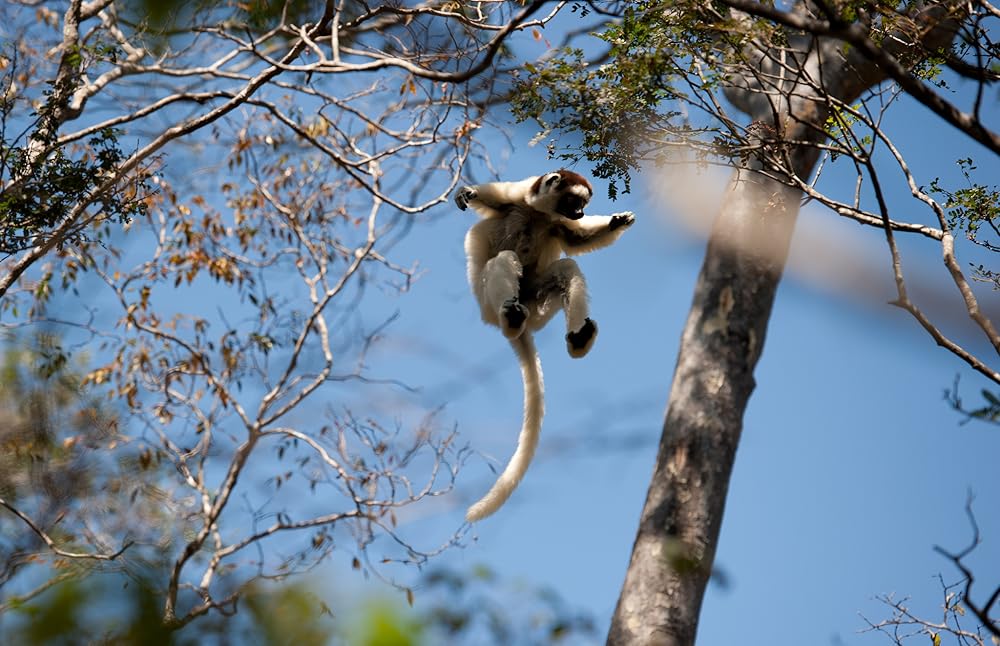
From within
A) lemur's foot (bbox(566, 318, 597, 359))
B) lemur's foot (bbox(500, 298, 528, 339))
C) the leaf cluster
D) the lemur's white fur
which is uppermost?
the lemur's white fur

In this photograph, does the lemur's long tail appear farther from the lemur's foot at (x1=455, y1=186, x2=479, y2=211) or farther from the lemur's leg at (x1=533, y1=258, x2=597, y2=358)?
the lemur's foot at (x1=455, y1=186, x2=479, y2=211)

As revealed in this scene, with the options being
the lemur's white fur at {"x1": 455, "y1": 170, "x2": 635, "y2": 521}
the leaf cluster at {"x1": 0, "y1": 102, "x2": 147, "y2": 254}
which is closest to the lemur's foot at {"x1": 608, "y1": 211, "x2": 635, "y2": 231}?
the lemur's white fur at {"x1": 455, "y1": 170, "x2": 635, "y2": 521}

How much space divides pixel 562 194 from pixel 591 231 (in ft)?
1.44

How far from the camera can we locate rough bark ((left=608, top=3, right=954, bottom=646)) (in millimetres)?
5430

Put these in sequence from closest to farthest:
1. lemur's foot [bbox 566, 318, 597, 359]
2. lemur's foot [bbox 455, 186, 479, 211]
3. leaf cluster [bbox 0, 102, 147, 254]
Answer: leaf cluster [bbox 0, 102, 147, 254] < lemur's foot [bbox 566, 318, 597, 359] < lemur's foot [bbox 455, 186, 479, 211]

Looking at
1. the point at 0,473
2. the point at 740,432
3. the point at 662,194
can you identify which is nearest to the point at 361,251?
the point at 740,432

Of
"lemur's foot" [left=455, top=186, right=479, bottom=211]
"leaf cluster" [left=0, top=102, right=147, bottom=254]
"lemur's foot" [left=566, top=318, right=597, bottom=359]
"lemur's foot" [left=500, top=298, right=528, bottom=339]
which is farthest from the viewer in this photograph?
"lemur's foot" [left=455, top=186, right=479, bottom=211]

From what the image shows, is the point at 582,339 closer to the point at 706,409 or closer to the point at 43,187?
the point at 706,409

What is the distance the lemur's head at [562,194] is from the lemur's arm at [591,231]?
233mm

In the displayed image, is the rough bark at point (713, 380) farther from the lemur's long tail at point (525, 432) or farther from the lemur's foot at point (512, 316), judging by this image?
the lemur's foot at point (512, 316)

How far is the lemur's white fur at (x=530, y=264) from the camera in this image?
225 inches

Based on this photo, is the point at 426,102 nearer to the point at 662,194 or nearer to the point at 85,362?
the point at 85,362

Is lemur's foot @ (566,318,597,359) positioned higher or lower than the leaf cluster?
higher

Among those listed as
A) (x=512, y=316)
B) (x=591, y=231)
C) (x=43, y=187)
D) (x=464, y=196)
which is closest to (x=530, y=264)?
(x=591, y=231)
